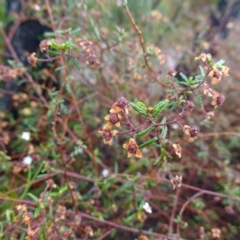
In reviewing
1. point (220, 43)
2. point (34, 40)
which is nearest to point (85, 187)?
point (34, 40)

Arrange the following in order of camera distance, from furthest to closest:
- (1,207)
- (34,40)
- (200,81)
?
(34,40)
(1,207)
(200,81)

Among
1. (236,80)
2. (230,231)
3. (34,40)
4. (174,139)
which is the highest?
(34,40)

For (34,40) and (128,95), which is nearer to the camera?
(128,95)

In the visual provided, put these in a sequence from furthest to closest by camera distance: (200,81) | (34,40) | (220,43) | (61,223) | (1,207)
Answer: (220,43) → (34,40) → (1,207) → (61,223) → (200,81)

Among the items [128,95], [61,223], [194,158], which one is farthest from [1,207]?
[194,158]

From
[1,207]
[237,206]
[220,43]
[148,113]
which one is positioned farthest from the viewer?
[220,43]

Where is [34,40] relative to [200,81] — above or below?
above

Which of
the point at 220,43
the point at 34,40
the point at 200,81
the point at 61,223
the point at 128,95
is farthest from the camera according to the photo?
the point at 220,43

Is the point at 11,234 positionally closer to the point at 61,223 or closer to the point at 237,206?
the point at 61,223

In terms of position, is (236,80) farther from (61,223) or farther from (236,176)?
(61,223)
